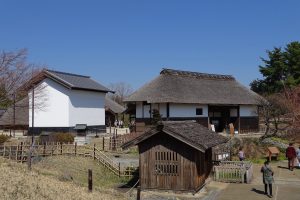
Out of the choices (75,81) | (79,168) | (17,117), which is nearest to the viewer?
(79,168)

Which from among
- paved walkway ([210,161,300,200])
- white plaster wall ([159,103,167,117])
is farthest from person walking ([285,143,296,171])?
white plaster wall ([159,103,167,117])

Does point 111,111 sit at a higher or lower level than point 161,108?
higher

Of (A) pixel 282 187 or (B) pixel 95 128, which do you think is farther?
(B) pixel 95 128

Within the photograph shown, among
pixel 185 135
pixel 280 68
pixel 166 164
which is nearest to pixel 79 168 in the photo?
pixel 166 164

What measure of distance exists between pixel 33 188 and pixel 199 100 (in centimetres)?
2486

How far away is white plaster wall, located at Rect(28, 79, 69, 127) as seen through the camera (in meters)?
35.8

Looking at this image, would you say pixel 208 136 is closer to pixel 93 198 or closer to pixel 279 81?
pixel 93 198

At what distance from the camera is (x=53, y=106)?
36094 millimetres

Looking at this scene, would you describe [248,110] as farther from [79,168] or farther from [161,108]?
[79,168]

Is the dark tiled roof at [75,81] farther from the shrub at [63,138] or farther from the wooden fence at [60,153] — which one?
the wooden fence at [60,153]

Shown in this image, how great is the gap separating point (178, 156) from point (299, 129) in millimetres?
20622

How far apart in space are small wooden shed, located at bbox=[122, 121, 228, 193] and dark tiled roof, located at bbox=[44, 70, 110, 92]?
17814 millimetres

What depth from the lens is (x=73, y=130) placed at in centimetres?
3647

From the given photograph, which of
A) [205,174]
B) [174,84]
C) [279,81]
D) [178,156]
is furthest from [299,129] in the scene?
[279,81]
